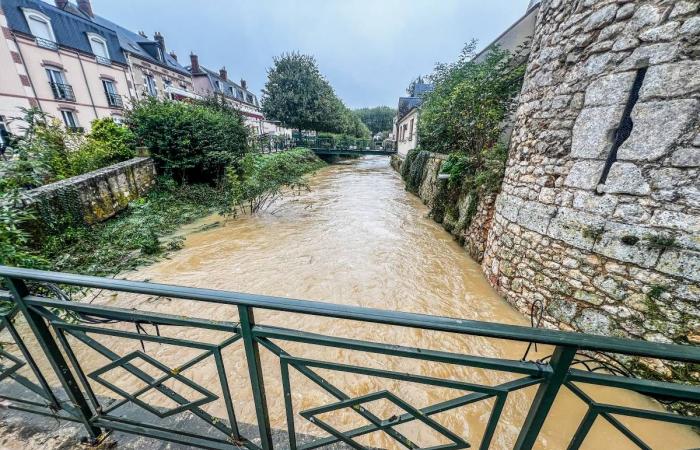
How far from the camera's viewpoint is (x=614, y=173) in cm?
247

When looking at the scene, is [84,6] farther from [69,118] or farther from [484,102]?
[484,102]

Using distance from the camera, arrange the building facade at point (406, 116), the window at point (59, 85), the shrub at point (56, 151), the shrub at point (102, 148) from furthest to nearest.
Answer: the building facade at point (406, 116) → the window at point (59, 85) → the shrub at point (102, 148) → the shrub at point (56, 151)

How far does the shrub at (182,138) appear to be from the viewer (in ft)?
24.3

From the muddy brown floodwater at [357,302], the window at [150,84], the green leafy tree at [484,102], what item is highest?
the window at [150,84]

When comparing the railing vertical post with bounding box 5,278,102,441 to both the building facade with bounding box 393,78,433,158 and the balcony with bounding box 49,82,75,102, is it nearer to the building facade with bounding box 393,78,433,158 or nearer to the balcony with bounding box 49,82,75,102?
the building facade with bounding box 393,78,433,158

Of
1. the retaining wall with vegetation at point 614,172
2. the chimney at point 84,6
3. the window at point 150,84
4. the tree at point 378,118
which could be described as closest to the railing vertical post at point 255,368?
the retaining wall with vegetation at point 614,172

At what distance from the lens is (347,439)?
126 cm

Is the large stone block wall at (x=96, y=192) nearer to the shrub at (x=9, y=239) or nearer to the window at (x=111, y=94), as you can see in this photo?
the shrub at (x=9, y=239)

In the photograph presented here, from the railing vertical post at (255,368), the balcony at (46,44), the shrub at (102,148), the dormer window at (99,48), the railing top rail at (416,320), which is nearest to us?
the railing top rail at (416,320)

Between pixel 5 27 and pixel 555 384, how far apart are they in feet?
70.4

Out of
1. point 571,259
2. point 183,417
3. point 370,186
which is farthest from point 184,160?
point 571,259

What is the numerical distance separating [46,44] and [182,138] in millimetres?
13321

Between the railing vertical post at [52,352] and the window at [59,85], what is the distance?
19.6 metres

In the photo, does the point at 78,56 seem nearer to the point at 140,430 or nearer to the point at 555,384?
the point at 140,430
